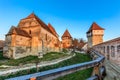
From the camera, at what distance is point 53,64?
68.5 ft

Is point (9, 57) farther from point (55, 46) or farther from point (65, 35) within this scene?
point (65, 35)

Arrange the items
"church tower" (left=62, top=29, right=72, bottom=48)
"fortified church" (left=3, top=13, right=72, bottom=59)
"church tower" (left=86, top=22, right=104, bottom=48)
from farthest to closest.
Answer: "church tower" (left=62, top=29, right=72, bottom=48) < "church tower" (left=86, top=22, right=104, bottom=48) < "fortified church" (left=3, top=13, right=72, bottom=59)

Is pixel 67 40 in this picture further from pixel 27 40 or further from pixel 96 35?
pixel 27 40

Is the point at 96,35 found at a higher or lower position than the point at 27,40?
higher

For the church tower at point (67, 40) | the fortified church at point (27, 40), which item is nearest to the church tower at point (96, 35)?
the church tower at point (67, 40)

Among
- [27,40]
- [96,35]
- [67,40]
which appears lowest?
[27,40]

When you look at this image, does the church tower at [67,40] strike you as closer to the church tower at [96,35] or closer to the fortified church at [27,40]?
the church tower at [96,35]

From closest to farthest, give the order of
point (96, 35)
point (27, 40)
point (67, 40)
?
point (27, 40) < point (96, 35) < point (67, 40)

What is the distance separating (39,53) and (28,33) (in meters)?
6.84

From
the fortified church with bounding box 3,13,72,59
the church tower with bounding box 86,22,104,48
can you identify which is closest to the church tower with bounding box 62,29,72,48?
the church tower with bounding box 86,22,104,48

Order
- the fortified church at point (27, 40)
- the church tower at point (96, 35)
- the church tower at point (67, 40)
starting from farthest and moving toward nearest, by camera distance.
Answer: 1. the church tower at point (67, 40)
2. the church tower at point (96, 35)
3. the fortified church at point (27, 40)

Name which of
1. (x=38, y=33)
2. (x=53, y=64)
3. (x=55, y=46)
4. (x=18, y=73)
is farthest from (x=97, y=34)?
(x=18, y=73)

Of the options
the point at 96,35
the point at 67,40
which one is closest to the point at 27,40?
the point at 96,35

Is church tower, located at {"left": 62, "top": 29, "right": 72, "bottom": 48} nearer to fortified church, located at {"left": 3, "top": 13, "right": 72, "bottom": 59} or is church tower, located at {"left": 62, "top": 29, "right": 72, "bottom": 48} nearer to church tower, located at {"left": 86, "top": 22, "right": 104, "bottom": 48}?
church tower, located at {"left": 86, "top": 22, "right": 104, "bottom": 48}
